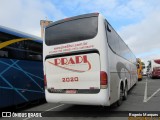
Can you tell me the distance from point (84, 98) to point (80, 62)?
46.8 inches

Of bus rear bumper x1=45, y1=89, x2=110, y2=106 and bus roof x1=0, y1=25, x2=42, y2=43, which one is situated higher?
bus roof x1=0, y1=25, x2=42, y2=43

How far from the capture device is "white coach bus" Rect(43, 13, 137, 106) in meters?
8.38

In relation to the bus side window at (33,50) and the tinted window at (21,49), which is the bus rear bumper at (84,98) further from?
the bus side window at (33,50)

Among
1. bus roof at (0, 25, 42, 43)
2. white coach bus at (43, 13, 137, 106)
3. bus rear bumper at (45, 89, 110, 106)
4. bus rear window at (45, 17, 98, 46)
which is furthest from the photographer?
bus roof at (0, 25, 42, 43)

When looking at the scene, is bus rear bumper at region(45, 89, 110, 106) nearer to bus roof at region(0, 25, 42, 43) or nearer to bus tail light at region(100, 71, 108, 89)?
bus tail light at region(100, 71, 108, 89)

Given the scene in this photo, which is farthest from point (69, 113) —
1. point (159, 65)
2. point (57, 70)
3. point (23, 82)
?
point (159, 65)

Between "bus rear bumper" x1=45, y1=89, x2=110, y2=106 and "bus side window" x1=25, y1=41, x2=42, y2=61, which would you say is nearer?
"bus rear bumper" x1=45, y1=89, x2=110, y2=106

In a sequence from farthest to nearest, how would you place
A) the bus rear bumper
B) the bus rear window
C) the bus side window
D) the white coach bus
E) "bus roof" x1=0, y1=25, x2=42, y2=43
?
the bus side window → "bus roof" x1=0, y1=25, x2=42, y2=43 → the bus rear window → the white coach bus → the bus rear bumper

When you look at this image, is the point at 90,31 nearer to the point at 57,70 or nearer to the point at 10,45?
the point at 57,70

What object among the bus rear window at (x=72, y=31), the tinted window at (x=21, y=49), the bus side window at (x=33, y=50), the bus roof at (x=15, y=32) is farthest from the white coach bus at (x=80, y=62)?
the bus side window at (x=33, y=50)

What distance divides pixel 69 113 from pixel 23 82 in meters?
2.58

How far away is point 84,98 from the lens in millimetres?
8477

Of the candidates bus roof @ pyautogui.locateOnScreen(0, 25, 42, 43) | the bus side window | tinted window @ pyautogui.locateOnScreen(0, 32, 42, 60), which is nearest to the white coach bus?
tinted window @ pyautogui.locateOnScreen(0, 32, 42, 60)

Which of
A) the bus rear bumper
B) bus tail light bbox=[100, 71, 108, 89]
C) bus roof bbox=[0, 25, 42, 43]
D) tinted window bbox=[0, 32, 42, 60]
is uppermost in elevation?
bus roof bbox=[0, 25, 42, 43]
